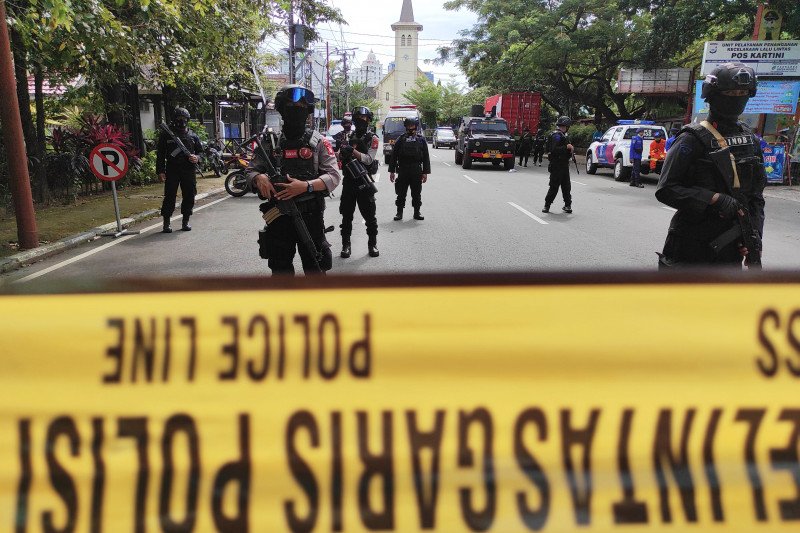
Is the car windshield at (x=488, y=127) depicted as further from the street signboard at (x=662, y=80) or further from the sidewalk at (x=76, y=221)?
the sidewalk at (x=76, y=221)

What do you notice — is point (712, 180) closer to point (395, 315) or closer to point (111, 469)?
point (395, 315)

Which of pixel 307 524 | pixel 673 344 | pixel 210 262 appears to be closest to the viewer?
pixel 307 524

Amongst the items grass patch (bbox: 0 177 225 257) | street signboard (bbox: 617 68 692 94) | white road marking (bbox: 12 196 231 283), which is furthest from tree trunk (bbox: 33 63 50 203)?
street signboard (bbox: 617 68 692 94)

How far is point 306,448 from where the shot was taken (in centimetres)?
153

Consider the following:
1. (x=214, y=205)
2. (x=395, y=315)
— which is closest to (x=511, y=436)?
(x=395, y=315)

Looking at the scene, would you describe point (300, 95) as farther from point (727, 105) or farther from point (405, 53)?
point (405, 53)

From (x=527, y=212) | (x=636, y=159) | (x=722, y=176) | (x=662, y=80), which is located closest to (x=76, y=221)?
(x=527, y=212)

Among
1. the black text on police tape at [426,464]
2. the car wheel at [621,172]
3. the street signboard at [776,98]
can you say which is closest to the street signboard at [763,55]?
the street signboard at [776,98]

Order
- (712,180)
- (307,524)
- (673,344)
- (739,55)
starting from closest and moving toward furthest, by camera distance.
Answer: (307,524) < (673,344) < (712,180) < (739,55)

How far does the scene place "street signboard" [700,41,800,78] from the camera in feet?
57.6

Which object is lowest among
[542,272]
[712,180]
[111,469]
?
[111,469]

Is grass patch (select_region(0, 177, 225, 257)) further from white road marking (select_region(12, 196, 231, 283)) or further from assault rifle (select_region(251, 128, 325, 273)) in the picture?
assault rifle (select_region(251, 128, 325, 273))

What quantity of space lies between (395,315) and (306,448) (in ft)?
1.35

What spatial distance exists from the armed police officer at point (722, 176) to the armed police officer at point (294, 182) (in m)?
2.17
